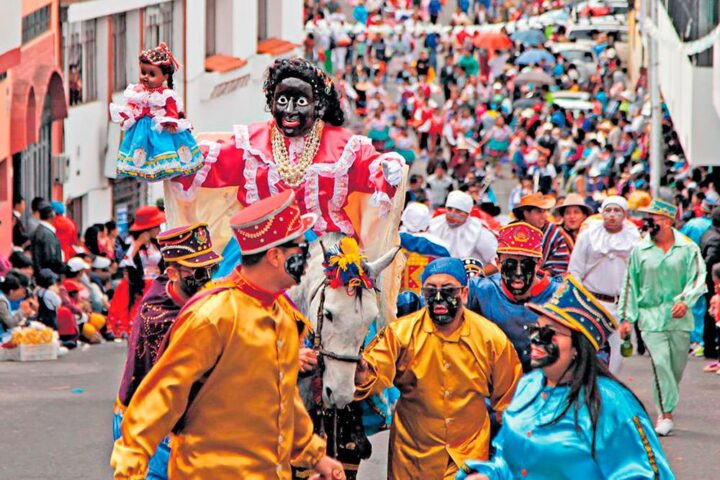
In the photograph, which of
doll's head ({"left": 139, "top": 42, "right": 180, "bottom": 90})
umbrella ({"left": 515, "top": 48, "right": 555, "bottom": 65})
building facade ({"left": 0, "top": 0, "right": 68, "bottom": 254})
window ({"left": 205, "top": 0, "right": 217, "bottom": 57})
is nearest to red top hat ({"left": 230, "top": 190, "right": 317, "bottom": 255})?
doll's head ({"left": 139, "top": 42, "right": 180, "bottom": 90})

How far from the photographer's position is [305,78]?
32.7 ft

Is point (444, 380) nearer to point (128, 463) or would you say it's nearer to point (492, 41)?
point (128, 463)

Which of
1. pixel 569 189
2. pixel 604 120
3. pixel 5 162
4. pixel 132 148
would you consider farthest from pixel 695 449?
pixel 604 120

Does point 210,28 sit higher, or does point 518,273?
point 210,28

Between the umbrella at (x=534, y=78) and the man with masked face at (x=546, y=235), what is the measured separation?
30216mm

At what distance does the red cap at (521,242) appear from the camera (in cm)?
1013

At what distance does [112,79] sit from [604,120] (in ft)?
43.7

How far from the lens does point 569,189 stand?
33.7 meters

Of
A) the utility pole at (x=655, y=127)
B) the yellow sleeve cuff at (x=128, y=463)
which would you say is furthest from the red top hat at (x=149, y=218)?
the utility pole at (x=655, y=127)

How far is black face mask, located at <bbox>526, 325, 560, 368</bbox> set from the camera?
6766 mm

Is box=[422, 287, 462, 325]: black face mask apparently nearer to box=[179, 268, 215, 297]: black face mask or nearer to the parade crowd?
the parade crowd

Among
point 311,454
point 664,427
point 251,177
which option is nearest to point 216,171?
point 251,177

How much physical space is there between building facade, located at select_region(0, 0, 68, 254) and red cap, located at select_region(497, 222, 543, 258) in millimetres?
14201

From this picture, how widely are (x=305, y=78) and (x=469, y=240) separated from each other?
5662 millimetres
